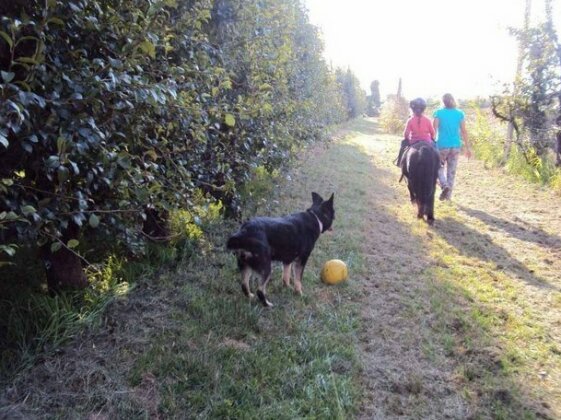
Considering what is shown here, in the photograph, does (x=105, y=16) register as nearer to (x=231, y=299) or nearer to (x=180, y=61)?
(x=180, y=61)

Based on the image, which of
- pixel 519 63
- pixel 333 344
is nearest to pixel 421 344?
pixel 333 344

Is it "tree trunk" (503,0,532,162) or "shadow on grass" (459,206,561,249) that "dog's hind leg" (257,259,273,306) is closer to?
"shadow on grass" (459,206,561,249)

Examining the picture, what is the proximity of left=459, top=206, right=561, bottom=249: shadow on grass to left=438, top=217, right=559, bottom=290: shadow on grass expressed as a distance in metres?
0.57

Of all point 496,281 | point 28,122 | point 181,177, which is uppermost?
point 28,122

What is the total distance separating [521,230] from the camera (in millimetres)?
7039

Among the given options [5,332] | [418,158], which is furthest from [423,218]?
[5,332]

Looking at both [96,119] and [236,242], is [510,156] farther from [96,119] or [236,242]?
[96,119]

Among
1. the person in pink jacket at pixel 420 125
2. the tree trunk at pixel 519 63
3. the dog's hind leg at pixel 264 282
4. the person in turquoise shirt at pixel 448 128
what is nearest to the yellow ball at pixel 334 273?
the dog's hind leg at pixel 264 282

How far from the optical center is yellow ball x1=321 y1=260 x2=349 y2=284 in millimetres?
4770

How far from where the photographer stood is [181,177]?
3293mm

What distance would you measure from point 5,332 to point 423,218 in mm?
6332

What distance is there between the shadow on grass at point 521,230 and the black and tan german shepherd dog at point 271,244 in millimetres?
3852

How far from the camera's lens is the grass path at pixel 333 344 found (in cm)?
283

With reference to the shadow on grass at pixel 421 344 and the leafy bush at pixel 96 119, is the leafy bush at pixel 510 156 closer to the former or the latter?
the shadow on grass at pixel 421 344
